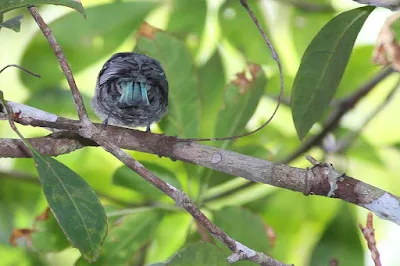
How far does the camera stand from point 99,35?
2.88 meters

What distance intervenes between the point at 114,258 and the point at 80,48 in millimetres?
971

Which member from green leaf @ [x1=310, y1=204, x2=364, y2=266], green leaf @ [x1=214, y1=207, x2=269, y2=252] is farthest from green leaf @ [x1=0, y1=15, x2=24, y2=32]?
green leaf @ [x1=310, y1=204, x2=364, y2=266]

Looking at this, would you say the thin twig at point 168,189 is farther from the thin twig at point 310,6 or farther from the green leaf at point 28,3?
the thin twig at point 310,6

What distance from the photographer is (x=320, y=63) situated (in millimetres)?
2150

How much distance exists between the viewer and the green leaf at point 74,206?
1668 mm

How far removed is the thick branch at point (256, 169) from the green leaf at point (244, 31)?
1.25 metres

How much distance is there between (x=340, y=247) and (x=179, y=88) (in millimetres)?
883

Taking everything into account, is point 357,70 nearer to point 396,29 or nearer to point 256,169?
point 396,29

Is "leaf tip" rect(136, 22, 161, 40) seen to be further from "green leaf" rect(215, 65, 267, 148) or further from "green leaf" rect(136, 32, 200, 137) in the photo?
"green leaf" rect(215, 65, 267, 148)

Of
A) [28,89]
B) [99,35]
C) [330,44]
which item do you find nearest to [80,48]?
[99,35]

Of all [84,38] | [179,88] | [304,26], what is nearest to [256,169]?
[179,88]

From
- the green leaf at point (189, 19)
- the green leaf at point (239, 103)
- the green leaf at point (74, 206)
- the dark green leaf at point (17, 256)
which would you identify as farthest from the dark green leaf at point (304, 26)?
the green leaf at point (74, 206)

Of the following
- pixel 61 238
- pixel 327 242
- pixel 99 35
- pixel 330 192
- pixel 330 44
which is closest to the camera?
pixel 330 192

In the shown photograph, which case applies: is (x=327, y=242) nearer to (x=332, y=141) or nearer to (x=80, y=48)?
(x=332, y=141)
